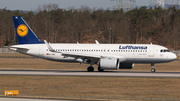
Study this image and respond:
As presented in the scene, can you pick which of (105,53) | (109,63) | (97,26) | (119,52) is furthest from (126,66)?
(97,26)

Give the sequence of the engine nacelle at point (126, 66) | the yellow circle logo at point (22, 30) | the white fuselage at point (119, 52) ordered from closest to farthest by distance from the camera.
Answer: the white fuselage at point (119, 52), the engine nacelle at point (126, 66), the yellow circle logo at point (22, 30)

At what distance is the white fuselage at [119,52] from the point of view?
39194mm

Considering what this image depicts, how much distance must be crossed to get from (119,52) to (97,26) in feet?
305

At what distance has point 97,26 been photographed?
131875mm

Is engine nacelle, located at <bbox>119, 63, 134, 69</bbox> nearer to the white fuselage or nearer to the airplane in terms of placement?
the airplane

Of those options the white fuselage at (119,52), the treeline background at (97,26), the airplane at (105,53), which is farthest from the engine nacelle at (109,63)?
the treeline background at (97,26)

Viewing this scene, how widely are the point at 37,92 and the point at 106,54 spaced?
1957 centimetres

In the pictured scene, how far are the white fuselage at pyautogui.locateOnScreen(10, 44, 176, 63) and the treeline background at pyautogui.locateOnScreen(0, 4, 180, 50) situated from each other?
239 feet

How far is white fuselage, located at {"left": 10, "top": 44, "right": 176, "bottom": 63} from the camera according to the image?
39.2m

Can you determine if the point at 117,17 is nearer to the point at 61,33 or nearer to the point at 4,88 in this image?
the point at 61,33

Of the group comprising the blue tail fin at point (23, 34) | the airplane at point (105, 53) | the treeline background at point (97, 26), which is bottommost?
the airplane at point (105, 53)

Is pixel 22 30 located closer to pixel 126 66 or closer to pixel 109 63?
pixel 109 63

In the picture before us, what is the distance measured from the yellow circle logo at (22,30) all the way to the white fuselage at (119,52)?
7.92ft

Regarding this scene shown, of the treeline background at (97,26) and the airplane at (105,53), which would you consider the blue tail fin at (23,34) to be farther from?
the treeline background at (97,26)
